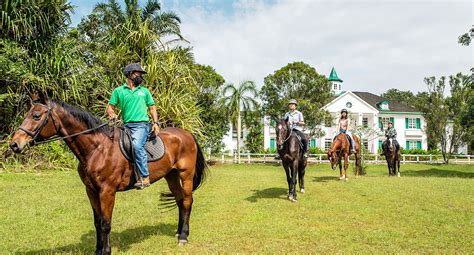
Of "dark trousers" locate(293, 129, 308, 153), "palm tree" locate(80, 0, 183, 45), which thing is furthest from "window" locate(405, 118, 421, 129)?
"dark trousers" locate(293, 129, 308, 153)

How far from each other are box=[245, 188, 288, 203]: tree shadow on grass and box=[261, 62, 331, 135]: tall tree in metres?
25.4

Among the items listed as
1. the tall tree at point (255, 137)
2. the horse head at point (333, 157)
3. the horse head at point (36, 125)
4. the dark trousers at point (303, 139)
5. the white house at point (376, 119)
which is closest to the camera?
the horse head at point (36, 125)

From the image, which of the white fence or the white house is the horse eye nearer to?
the white fence

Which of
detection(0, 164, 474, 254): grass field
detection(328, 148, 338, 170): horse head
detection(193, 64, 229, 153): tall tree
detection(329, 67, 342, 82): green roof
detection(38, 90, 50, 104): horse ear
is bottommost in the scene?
detection(0, 164, 474, 254): grass field

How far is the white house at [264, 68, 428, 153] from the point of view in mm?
47062

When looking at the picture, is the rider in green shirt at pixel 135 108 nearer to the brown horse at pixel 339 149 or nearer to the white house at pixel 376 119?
the brown horse at pixel 339 149

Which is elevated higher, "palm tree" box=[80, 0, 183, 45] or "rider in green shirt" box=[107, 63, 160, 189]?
"palm tree" box=[80, 0, 183, 45]

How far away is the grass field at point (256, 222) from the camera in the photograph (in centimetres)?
530

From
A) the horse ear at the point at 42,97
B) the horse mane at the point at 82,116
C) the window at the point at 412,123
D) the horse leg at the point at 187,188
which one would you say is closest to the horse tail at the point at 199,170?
the horse leg at the point at 187,188

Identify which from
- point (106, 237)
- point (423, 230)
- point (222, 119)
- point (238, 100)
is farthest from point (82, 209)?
point (222, 119)

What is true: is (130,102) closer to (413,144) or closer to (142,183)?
(142,183)

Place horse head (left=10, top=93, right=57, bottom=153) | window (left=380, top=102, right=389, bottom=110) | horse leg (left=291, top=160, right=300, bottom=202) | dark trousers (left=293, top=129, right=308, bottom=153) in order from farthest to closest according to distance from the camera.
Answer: window (left=380, top=102, right=389, bottom=110) < dark trousers (left=293, top=129, right=308, bottom=153) < horse leg (left=291, top=160, right=300, bottom=202) < horse head (left=10, top=93, right=57, bottom=153)

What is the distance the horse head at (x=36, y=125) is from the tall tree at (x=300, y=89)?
32326 mm

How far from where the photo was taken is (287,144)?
374 inches
